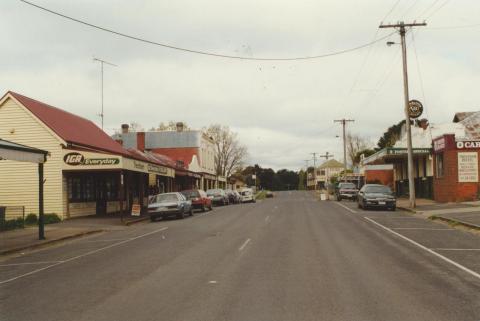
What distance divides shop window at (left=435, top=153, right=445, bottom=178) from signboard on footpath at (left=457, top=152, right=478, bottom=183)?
1.61 m

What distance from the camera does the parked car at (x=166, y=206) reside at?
2723 centimetres

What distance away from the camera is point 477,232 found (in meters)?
18.0

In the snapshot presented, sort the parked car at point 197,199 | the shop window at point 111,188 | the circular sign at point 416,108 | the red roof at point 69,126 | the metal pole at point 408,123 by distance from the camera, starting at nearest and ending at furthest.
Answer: the red roof at point 69,126
the metal pole at point 408,123
the shop window at point 111,188
the parked car at point 197,199
the circular sign at point 416,108

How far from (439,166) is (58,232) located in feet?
81.9

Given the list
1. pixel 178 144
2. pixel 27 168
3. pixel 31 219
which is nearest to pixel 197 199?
pixel 27 168

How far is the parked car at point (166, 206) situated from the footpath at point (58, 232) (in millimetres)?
959

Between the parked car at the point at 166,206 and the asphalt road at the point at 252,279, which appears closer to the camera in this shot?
the asphalt road at the point at 252,279

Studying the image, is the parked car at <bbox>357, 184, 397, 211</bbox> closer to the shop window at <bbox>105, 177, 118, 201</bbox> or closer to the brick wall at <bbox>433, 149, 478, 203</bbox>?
the brick wall at <bbox>433, 149, 478, 203</bbox>

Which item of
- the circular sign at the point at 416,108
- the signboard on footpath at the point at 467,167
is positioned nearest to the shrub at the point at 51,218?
the signboard on footpath at the point at 467,167

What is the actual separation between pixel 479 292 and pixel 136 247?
31.3 ft

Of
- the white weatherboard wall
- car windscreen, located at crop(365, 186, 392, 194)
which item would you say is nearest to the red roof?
the white weatherboard wall

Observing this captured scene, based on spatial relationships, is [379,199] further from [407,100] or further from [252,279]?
[252,279]

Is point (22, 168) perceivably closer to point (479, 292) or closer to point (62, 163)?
point (62, 163)

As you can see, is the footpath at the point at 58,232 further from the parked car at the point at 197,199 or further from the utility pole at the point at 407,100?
the utility pole at the point at 407,100
